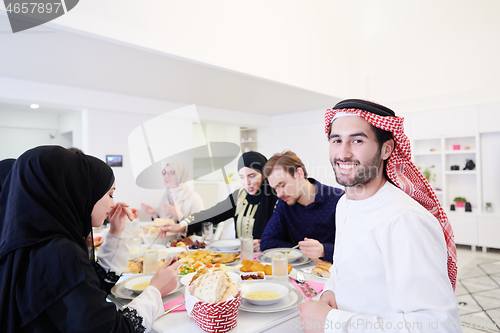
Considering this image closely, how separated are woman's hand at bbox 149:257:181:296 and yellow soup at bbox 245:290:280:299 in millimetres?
330

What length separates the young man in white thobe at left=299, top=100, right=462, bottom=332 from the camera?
0.86m

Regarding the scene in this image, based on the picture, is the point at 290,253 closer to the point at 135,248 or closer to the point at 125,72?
the point at 135,248

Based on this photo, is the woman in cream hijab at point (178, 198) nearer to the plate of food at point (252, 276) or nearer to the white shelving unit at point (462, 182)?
the plate of food at point (252, 276)

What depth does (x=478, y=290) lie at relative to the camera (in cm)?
345

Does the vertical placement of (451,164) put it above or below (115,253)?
above

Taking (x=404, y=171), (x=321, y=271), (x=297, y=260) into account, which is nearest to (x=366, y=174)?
(x=404, y=171)

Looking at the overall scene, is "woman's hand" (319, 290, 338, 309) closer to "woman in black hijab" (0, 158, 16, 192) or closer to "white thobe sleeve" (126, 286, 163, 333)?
"white thobe sleeve" (126, 286, 163, 333)

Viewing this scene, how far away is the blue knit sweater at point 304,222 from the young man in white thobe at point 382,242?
0.86 metres

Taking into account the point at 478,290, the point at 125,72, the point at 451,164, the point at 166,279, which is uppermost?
the point at 125,72

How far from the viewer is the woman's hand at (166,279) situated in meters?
1.34

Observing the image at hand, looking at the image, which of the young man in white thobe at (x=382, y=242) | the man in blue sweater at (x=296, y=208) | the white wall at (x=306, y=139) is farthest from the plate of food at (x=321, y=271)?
the white wall at (x=306, y=139)

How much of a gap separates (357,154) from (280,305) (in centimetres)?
67

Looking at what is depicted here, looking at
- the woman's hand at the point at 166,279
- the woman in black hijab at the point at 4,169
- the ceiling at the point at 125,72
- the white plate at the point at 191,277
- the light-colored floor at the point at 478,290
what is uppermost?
the ceiling at the point at 125,72

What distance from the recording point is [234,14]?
363 cm
